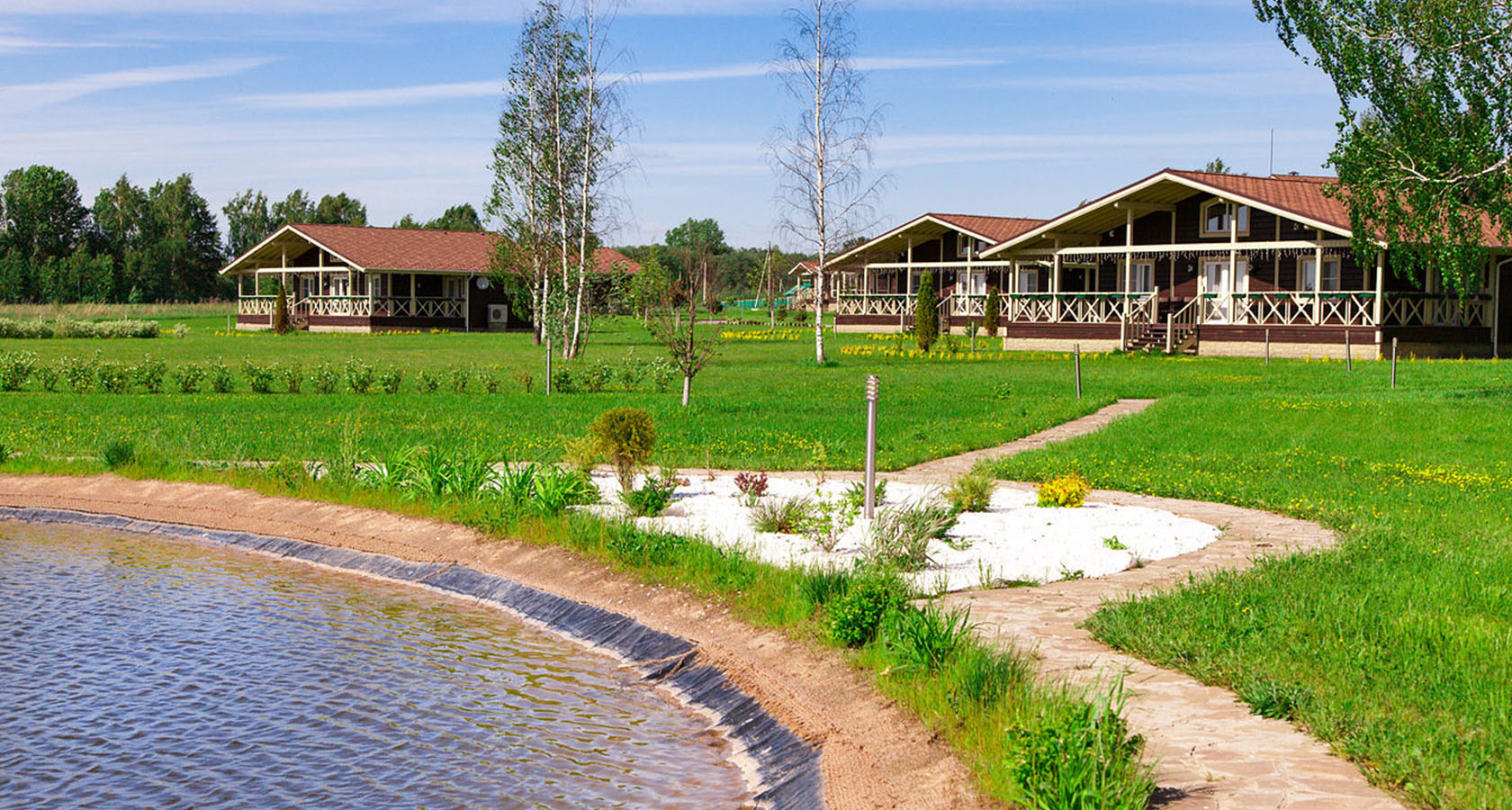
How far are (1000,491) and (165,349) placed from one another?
35250 mm

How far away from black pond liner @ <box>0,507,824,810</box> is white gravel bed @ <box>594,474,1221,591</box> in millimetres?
1208

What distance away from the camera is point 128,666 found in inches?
345

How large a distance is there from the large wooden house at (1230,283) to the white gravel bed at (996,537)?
2770 cm

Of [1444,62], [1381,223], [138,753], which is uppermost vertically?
[1444,62]

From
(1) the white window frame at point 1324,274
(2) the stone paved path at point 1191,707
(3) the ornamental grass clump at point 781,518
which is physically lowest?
(2) the stone paved path at point 1191,707

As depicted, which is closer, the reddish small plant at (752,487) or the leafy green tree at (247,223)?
the reddish small plant at (752,487)

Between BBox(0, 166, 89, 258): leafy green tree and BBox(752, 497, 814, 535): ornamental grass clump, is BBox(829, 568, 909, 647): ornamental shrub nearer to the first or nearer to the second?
BBox(752, 497, 814, 535): ornamental grass clump

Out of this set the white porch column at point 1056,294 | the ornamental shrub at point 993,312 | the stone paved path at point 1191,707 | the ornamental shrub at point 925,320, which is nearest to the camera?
the stone paved path at point 1191,707

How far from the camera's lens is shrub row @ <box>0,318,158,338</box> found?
49.5 meters

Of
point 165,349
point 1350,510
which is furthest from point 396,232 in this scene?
point 1350,510

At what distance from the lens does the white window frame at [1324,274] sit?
4138 centimetres

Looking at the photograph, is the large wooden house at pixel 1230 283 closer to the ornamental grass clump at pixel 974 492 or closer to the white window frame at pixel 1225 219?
the white window frame at pixel 1225 219

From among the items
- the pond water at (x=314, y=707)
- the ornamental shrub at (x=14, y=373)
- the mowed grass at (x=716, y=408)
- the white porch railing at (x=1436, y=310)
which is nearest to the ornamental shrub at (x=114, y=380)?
the mowed grass at (x=716, y=408)

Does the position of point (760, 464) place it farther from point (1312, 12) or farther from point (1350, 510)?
point (1312, 12)
